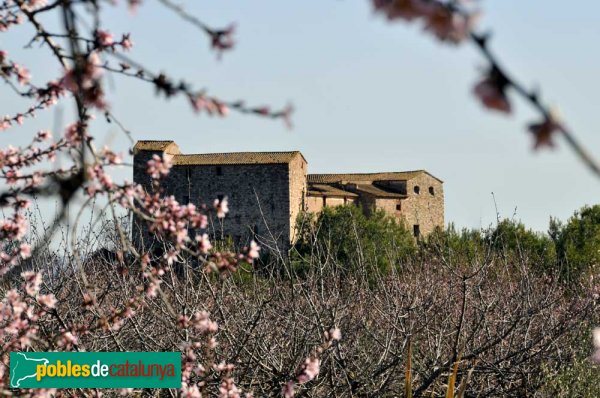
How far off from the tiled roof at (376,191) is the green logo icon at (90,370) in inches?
1595

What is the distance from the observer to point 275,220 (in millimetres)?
38719

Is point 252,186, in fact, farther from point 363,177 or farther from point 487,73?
point 487,73

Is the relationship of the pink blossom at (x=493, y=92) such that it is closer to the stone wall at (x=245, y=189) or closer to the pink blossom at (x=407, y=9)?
the pink blossom at (x=407, y=9)

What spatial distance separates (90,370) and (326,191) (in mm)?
39697

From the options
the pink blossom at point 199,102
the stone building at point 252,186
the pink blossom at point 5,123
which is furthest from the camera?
the stone building at point 252,186

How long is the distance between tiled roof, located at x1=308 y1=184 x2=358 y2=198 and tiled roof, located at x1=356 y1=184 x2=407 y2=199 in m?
0.86

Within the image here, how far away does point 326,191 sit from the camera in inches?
1734

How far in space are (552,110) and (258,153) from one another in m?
40.1

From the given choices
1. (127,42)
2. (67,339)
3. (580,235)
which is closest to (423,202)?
(580,235)

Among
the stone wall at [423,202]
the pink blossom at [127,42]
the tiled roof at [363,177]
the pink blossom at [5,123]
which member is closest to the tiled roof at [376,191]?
the stone wall at [423,202]

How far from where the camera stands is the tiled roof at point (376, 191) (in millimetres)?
45616

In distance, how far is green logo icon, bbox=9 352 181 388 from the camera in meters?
4.25

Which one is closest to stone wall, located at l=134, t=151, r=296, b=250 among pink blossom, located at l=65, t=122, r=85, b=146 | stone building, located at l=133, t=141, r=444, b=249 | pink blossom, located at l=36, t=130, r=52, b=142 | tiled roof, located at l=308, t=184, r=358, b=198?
stone building, located at l=133, t=141, r=444, b=249

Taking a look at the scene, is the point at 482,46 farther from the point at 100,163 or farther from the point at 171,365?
the point at 171,365
